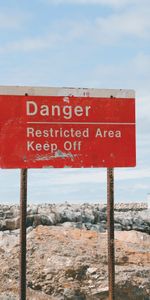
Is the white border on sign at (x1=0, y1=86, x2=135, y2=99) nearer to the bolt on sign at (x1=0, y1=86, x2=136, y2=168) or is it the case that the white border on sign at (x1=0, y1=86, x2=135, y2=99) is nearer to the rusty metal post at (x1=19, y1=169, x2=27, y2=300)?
the bolt on sign at (x1=0, y1=86, x2=136, y2=168)

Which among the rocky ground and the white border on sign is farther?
the rocky ground

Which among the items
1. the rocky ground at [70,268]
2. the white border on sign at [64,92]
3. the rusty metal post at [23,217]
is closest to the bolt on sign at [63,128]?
the white border on sign at [64,92]

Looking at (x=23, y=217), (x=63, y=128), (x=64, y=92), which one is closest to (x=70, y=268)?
(x=23, y=217)

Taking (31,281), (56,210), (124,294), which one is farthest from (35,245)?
(56,210)

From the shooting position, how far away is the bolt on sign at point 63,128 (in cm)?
855

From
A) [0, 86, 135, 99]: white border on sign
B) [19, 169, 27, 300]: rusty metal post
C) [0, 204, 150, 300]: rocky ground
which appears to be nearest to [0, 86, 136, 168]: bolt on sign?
[0, 86, 135, 99]: white border on sign

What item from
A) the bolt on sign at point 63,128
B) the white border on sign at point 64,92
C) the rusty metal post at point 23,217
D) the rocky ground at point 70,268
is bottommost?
the rocky ground at point 70,268

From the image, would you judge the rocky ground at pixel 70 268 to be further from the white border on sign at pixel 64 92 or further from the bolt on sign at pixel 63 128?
the white border on sign at pixel 64 92

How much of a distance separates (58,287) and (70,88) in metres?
2.92

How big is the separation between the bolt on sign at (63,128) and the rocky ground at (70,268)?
198cm

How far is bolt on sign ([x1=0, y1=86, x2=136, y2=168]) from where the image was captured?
8555mm

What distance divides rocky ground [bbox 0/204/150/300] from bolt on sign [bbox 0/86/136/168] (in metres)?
1.98

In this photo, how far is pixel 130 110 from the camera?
8945mm

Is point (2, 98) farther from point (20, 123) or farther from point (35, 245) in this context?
point (35, 245)
